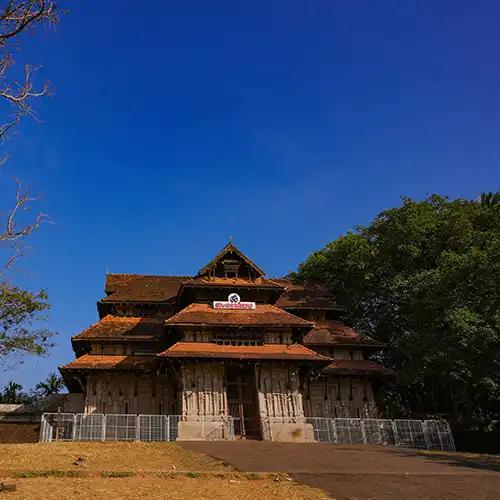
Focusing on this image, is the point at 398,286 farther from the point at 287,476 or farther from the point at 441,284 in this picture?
the point at 287,476

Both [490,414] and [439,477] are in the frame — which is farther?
[490,414]

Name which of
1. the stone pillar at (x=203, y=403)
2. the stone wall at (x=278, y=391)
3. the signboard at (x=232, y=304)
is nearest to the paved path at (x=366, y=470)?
the stone pillar at (x=203, y=403)

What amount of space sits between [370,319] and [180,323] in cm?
1957

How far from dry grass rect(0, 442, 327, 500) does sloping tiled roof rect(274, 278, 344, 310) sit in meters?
21.5

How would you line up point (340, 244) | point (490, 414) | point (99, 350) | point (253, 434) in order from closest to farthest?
1. point (253, 434)
2. point (99, 350)
3. point (490, 414)
4. point (340, 244)

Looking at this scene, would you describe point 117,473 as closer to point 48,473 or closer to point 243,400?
point 48,473

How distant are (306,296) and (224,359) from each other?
13065mm

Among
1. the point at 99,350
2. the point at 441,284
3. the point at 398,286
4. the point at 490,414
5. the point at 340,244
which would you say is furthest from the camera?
the point at 340,244

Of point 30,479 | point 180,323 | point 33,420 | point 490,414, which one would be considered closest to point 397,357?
point 490,414

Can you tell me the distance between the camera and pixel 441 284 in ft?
98.6

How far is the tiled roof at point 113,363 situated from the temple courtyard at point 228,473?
11.7m

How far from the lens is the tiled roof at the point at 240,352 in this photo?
27078 mm

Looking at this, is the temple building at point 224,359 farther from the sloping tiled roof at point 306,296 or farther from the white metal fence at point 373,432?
the sloping tiled roof at point 306,296

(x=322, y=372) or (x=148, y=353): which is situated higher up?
(x=148, y=353)
